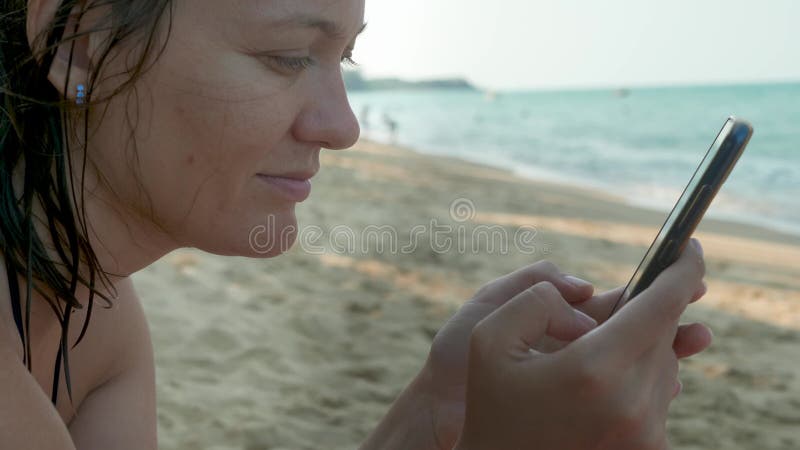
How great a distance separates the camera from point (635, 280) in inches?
43.5

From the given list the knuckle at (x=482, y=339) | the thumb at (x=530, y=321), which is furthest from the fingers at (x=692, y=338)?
the knuckle at (x=482, y=339)

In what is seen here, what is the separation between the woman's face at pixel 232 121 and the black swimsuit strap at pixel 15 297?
17cm

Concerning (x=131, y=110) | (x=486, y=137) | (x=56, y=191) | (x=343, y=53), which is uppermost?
(x=343, y=53)

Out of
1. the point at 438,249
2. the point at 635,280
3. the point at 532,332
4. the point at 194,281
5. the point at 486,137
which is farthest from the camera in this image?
the point at 486,137

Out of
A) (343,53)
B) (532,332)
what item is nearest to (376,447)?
(532,332)

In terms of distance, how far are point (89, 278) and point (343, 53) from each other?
1.79 feet

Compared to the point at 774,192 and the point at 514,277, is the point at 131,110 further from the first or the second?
the point at 774,192

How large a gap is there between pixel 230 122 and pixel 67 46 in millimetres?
247

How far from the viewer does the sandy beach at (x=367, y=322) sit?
3.11 meters

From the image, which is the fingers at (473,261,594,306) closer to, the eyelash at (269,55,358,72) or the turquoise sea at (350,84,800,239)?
the eyelash at (269,55,358,72)

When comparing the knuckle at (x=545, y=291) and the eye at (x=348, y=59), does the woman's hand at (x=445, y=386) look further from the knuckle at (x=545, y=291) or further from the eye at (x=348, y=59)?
the eye at (x=348, y=59)

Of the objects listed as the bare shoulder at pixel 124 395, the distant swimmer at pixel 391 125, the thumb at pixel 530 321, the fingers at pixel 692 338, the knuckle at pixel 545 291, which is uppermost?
the knuckle at pixel 545 291

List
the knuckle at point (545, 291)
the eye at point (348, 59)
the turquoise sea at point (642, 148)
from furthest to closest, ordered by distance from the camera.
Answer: the turquoise sea at point (642, 148) < the eye at point (348, 59) < the knuckle at point (545, 291)

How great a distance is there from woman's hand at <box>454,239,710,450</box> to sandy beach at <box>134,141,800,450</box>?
1.98 metres
